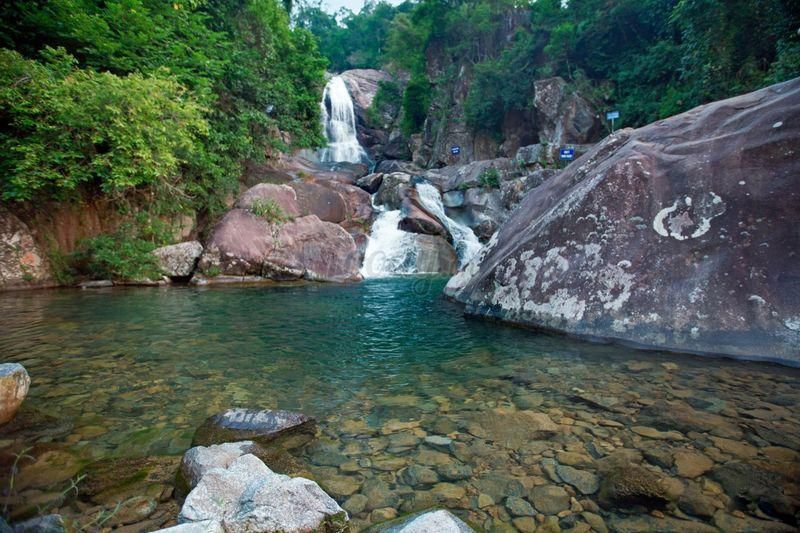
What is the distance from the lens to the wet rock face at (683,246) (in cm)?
370

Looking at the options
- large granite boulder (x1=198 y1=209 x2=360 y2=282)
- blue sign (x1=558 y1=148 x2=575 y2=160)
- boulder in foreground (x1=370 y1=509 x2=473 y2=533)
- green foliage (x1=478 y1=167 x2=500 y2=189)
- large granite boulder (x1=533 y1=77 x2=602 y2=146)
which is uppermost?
large granite boulder (x1=533 y1=77 x2=602 y2=146)

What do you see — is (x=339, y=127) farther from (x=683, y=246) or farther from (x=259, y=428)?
(x=259, y=428)

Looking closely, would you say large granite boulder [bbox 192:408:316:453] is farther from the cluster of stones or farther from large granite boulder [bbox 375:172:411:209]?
large granite boulder [bbox 375:172:411:209]

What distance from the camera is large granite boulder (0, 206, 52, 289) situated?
903 centimetres

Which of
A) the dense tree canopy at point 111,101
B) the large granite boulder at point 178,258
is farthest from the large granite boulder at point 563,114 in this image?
the large granite boulder at point 178,258

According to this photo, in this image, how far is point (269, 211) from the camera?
12555 millimetres

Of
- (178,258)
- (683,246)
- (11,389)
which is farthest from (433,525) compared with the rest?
(178,258)

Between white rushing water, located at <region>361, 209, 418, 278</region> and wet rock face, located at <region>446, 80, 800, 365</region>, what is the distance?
8.52 meters

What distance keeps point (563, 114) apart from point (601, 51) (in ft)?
13.4

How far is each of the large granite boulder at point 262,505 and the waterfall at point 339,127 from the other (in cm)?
2628

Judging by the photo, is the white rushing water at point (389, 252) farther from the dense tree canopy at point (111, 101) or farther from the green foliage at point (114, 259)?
the green foliage at point (114, 259)

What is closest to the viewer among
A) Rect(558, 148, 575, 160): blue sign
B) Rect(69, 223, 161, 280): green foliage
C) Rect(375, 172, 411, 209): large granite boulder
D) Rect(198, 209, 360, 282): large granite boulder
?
Rect(69, 223, 161, 280): green foliage

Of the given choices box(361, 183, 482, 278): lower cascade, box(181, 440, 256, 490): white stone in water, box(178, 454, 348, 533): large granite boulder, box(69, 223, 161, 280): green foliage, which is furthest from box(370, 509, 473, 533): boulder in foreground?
box(361, 183, 482, 278): lower cascade

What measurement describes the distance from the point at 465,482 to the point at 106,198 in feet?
39.7
